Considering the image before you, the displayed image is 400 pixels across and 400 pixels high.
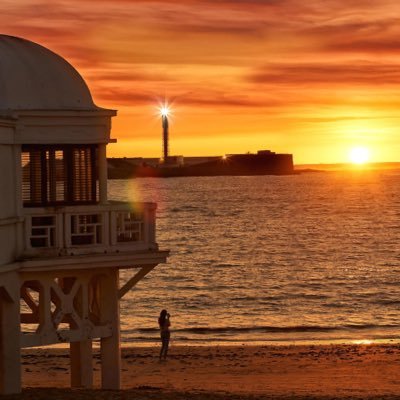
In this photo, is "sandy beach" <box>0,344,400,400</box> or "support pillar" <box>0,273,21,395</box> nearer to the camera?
"support pillar" <box>0,273,21,395</box>

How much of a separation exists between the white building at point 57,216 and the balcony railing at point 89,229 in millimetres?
20

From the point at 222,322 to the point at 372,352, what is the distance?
1423 cm

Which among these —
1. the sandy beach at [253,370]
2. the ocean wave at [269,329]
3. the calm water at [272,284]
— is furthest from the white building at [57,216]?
the ocean wave at [269,329]

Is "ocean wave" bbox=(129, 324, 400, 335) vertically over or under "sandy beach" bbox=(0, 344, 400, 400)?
under

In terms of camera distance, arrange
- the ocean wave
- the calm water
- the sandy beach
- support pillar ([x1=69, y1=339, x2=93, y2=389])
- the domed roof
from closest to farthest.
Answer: the domed roof, support pillar ([x1=69, y1=339, x2=93, y2=389]), the sandy beach, the ocean wave, the calm water

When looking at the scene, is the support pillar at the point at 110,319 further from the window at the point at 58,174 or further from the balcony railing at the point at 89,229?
the window at the point at 58,174

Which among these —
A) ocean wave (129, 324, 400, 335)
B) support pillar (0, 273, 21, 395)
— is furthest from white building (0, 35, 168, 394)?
ocean wave (129, 324, 400, 335)

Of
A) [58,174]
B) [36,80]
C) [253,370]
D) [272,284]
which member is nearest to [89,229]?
[58,174]

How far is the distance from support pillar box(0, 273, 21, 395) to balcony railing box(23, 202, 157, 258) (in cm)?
88

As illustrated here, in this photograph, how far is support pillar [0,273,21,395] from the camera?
22.3 metres

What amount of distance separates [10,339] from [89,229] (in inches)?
114

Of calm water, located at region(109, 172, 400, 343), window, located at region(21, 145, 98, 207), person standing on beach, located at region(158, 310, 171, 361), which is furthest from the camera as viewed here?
calm water, located at region(109, 172, 400, 343)

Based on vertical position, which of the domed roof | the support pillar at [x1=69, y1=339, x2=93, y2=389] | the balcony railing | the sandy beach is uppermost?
the domed roof

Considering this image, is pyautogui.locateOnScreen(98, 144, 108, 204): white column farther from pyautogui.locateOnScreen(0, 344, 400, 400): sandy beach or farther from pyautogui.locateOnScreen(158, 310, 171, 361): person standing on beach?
pyautogui.locateOnScreen(158, 310, 171, 361): person standing on beach
